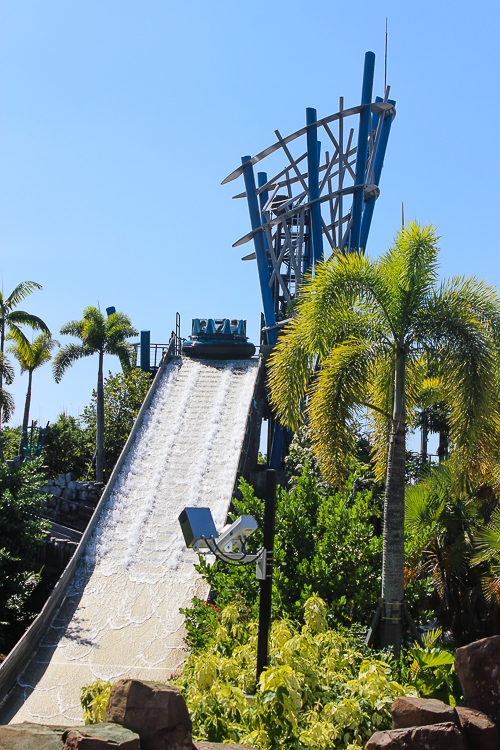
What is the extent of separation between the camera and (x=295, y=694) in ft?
18.0

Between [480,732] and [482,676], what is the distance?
1.65 ft

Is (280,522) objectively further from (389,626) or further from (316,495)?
(389,626)

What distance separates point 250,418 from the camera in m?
20.0

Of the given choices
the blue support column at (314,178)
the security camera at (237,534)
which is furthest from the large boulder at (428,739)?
the blue support column at (314,178)

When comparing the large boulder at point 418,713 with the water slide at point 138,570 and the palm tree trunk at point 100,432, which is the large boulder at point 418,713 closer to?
the water slide at point 138,570

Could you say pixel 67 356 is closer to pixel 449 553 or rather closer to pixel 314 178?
pixel 314 178

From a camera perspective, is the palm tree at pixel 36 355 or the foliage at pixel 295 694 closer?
the foliage at pixel 295 694

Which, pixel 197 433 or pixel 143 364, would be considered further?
pixel 143 364

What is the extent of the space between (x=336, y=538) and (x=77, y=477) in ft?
64.6

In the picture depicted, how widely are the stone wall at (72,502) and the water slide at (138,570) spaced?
105 inches

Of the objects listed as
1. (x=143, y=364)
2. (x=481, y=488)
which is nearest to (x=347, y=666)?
(x=481, y=488)

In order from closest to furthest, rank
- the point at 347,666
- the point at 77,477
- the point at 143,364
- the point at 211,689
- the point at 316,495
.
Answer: the point at 211,689 → the point at 347,666 → the point at 316,495 → the point at 77,477 → the point at 143,364

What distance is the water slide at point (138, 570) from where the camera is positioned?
1012 centimetres

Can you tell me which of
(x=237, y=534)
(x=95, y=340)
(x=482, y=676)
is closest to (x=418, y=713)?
(x=482, y=676)
